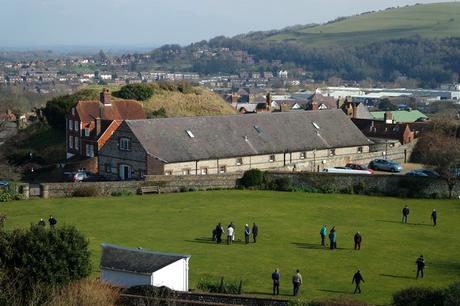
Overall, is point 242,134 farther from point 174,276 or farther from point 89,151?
point 174,276

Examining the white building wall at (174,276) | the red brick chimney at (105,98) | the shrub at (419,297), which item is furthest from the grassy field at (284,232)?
the red brick chimney at (105,98)

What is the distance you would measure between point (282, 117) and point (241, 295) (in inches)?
1395

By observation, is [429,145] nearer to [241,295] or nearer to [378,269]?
[378,269]

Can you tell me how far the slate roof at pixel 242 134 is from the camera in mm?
51812

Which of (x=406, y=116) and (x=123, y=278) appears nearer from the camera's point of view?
(x=123, y=278)

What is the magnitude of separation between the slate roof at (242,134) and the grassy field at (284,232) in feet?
20.4

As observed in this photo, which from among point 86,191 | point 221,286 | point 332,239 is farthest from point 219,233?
point 86,191

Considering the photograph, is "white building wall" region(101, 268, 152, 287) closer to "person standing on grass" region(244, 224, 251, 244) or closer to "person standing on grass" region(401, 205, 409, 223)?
"person standing on grass" region(244, 224, 251, 244)

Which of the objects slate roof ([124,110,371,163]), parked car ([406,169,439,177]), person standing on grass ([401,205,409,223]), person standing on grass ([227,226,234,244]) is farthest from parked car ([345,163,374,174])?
person standing on grass ([227,226,234,244])

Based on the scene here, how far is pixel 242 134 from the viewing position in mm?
55969

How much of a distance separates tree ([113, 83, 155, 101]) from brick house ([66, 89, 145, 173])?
7476 mm

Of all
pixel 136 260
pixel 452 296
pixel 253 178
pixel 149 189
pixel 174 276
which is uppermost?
pixel 452 296

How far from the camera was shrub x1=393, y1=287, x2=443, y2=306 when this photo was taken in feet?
77.1

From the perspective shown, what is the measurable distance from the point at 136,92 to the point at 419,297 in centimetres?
5191
